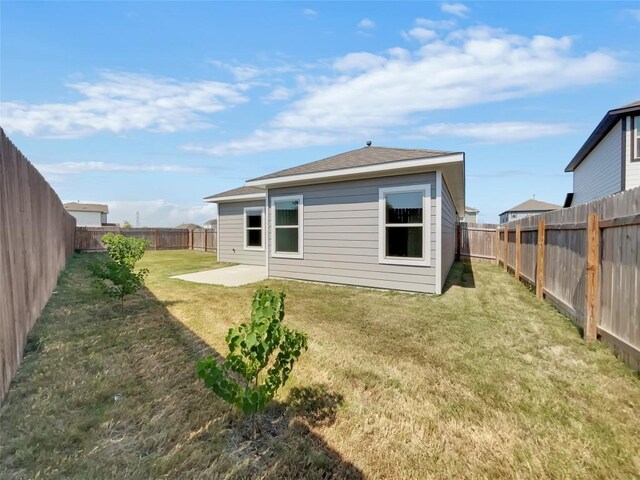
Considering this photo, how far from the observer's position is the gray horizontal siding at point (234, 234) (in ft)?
42.1

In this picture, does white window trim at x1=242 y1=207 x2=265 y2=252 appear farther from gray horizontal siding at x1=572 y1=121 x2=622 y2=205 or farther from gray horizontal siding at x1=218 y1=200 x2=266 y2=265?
gray horizontal siding at x1=572 y1=121 x2=622 y2=205

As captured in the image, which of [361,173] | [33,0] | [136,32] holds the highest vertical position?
[136,32]

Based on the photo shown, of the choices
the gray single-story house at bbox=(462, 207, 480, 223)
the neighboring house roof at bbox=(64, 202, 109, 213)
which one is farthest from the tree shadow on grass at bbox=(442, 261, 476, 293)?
the neighboring house roof at bbox=(64, 202, 109, 213)

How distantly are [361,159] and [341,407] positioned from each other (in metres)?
6.18

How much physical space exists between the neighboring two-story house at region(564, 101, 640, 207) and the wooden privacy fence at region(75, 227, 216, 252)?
18892 mm

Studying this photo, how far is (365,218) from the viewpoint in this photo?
7.41 metres

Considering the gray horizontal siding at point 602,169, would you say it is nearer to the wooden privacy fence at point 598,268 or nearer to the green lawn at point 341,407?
the wooden privacy fence at point 598,268

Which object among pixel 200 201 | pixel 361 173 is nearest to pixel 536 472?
pixel 361 173

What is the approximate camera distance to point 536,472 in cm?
184

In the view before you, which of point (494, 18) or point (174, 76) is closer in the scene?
point (494, 18)

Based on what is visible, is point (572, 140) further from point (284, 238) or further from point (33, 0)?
point (33, 0)

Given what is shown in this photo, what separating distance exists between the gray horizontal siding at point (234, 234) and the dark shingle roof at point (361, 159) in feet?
14.6

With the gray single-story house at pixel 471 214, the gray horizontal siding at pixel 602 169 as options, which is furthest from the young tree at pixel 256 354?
the gray single-story house at pixel 471 214

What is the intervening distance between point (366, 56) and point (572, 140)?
12.3 meters
